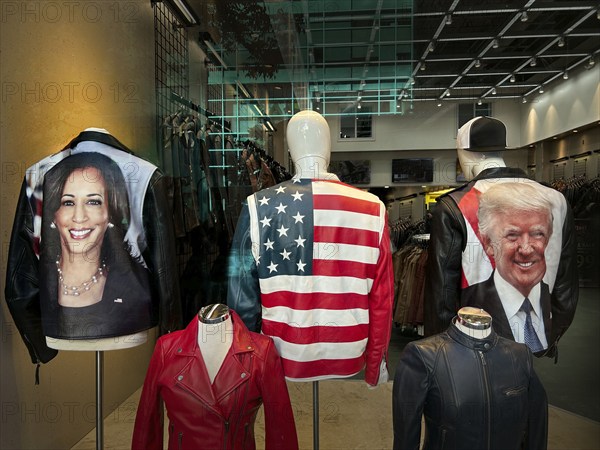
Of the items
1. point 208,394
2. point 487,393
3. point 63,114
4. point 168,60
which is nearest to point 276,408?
point 208,394

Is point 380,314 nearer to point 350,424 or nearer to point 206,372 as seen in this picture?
point 206,372

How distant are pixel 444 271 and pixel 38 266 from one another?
1661mm

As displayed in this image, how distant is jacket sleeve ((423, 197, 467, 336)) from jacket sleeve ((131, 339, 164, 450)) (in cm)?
112

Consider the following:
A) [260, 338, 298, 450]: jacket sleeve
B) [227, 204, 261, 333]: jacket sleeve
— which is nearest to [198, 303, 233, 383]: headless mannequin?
[260, 338, 298, 450]: jacket sleeve

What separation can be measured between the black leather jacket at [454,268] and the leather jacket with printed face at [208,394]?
0.79 metres

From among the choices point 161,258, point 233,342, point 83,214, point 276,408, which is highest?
point 83,214

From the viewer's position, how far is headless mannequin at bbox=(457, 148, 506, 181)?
2008mm

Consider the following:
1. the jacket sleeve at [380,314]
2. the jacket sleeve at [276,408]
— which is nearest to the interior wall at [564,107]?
the jacket sleeve at [380,314]

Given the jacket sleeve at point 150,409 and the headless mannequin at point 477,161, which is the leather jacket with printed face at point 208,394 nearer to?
the jacket sleeve at point 150,409

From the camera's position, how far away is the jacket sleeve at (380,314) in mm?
1710

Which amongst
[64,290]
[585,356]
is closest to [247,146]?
[64,290]

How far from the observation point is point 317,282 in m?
1.71

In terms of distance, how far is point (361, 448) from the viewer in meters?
2.32

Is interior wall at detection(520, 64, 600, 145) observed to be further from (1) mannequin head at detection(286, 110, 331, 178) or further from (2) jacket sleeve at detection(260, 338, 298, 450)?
(2) jacket sleeve at detection(260, 338, 298, 450)
